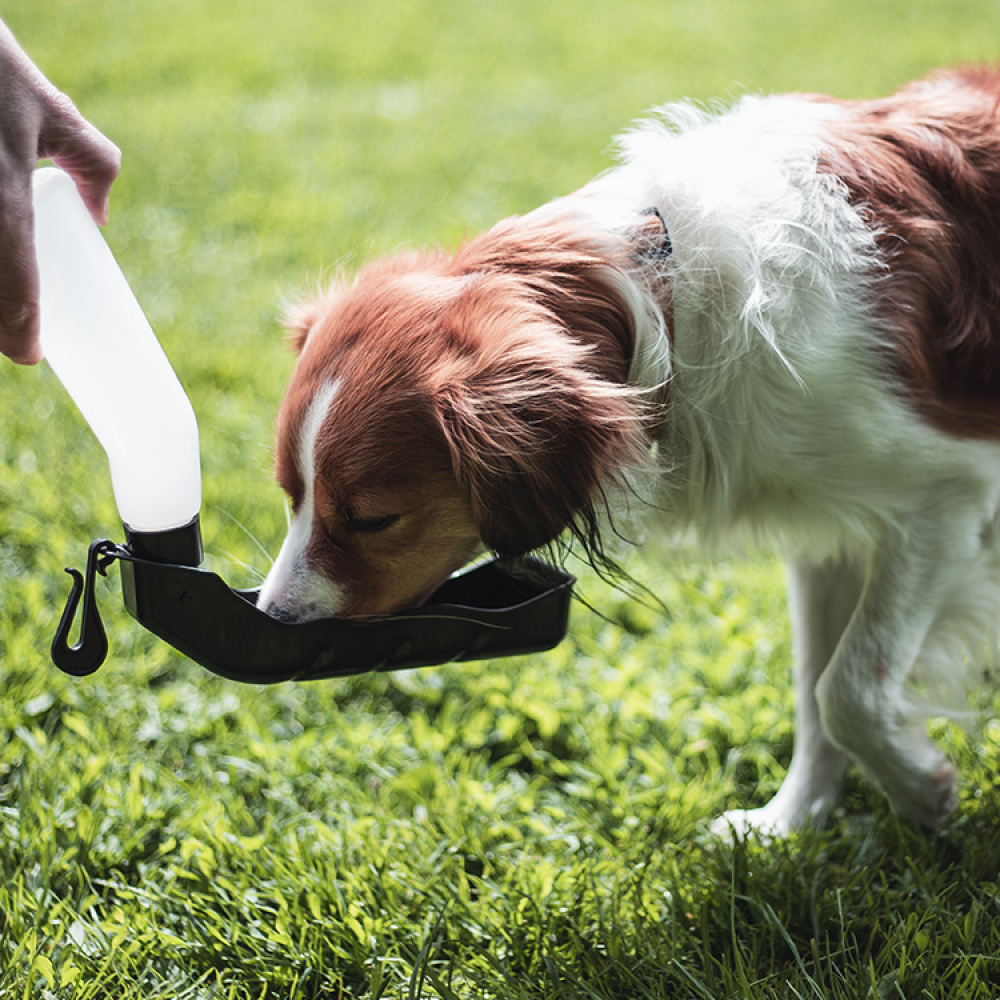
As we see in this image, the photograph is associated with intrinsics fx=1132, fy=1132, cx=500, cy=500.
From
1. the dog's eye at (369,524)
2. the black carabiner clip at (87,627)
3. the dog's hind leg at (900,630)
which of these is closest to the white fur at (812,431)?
the dog's hind leg at (900,630)

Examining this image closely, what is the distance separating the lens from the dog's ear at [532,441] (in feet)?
7.16

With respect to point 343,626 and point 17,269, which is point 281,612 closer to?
point 343,626

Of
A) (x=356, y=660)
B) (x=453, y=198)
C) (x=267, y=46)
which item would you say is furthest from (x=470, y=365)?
(x=267, y=46)

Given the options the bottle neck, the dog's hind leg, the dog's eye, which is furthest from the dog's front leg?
the bottle neck

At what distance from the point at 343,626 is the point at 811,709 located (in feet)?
4.26

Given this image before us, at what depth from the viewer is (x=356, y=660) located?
7.79 ft

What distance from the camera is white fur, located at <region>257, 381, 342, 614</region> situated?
91.6 inches

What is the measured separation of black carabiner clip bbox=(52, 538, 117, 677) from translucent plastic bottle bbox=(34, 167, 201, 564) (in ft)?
0.23

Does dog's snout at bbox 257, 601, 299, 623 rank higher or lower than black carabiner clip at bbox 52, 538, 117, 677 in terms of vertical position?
lower

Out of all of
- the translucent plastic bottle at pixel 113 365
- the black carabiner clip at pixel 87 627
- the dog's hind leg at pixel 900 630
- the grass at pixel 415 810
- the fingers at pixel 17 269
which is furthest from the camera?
the dog's hind leg at pixel 900 630

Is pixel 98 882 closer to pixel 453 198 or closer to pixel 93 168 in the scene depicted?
pixel 93 168

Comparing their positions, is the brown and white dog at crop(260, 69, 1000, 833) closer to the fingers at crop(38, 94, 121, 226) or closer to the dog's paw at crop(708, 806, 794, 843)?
the dog's paw at crop(708, 806, 794, 843)

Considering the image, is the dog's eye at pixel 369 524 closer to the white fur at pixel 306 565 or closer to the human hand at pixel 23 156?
the white fur at pixel 306 565

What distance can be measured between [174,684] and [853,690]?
6.33 feet
